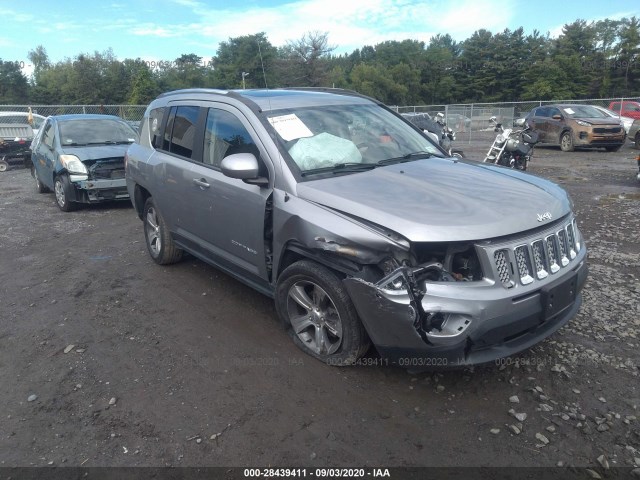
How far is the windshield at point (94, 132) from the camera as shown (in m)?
9.84

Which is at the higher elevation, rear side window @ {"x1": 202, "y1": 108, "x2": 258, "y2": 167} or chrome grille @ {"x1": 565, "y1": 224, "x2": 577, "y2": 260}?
rear side window @ {"x1": 202, "y1": 108, "x2": 258, "y2": 167}

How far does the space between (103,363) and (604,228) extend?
6.57 meters

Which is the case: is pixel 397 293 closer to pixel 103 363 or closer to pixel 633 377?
pixel 633 377

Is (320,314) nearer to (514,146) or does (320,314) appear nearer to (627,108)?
(514,146)

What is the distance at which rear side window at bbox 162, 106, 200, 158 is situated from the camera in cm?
483

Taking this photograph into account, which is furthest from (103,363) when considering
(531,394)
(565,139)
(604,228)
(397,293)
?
(565,139)

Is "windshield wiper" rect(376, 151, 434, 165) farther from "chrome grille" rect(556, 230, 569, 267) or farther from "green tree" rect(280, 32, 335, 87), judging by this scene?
"green tree" rect(280, 32, 335, 87)

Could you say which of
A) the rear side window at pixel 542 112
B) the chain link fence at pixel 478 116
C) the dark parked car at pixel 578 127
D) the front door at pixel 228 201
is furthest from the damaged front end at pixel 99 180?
the chain link fence at pixel 478 116

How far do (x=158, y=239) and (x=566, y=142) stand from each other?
16.7 meters

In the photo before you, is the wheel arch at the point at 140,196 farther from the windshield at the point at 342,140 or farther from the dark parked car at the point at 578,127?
the dark parked car at the point at 578,127

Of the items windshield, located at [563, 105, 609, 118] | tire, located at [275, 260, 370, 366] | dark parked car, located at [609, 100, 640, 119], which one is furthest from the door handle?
dark parked car, located at [609, 100, 640, 119]

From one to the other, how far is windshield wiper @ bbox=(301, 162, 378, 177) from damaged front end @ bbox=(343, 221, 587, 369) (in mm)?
995

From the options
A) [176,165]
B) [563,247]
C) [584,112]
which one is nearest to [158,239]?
[176,165]

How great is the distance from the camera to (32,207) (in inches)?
401
